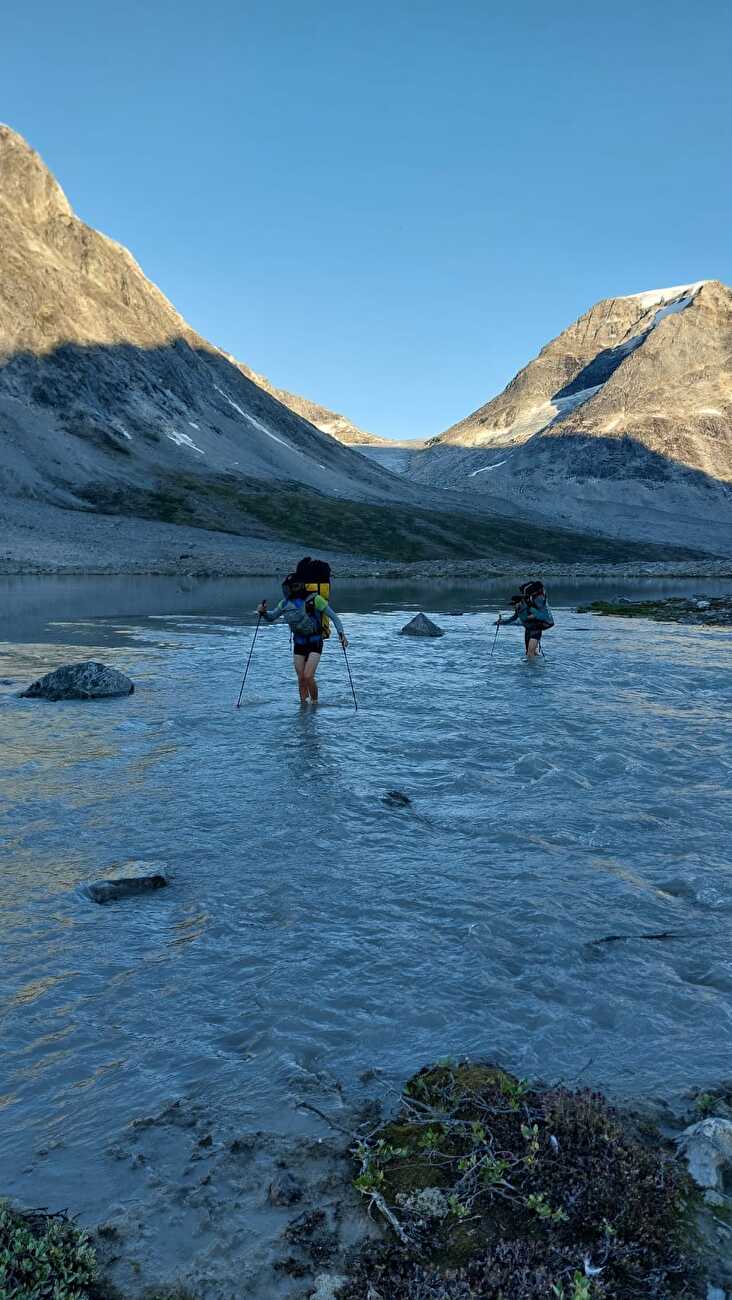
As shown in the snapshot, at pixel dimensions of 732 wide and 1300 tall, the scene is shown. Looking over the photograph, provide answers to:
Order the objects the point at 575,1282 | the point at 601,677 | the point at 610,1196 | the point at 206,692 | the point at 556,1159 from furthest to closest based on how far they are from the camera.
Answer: the point at 601,677 → the point at 206,692 → the point at 556,1159 → the point at 610,1196 → the point at 575,1282

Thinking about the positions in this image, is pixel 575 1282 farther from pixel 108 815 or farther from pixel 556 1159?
pixel 108 815

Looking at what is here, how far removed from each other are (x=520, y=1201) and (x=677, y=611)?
46.6 metres

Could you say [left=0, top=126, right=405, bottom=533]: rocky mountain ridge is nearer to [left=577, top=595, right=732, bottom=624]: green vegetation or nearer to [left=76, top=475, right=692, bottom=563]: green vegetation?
[left=76, top=475, right=692, bottom=563]: green vegetation

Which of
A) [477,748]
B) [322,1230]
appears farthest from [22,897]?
[477,748]

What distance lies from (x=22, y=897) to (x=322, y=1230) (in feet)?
16.5

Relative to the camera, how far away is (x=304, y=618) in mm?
18031

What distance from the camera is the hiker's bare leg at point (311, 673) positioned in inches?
718

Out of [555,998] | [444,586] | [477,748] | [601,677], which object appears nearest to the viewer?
[555,998]

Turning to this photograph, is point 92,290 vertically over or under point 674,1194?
over

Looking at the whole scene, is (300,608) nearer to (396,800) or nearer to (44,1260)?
(396,800)

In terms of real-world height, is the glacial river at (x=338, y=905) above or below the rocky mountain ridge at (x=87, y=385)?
below

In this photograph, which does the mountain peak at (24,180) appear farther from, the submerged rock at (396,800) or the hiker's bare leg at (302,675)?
the submerged rock at (396,800)

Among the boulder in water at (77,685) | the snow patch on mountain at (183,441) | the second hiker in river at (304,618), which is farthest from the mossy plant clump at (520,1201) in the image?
the snow patch on mountain at (183,441)

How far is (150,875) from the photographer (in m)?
8.38
